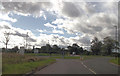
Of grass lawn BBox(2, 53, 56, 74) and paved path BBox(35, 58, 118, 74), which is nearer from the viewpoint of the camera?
grass lawn BBox(2, 53, 56, 74)

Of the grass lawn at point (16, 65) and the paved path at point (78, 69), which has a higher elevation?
the grass lawn at point (16, 65)

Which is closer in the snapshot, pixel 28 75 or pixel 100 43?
pixel 28 75

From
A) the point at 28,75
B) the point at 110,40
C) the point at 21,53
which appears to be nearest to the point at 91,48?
the point at 110,40

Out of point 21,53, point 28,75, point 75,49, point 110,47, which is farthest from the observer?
point 75,49

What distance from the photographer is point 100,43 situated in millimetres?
150000

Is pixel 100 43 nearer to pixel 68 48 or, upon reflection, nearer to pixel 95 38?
pixel 95 38

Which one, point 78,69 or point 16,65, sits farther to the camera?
point 78,69

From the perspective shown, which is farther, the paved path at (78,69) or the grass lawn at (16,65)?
the paved path at (78,69)

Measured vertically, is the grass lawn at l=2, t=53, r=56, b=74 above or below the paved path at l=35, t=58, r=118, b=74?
above

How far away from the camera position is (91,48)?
149 meters

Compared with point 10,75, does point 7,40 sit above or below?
above

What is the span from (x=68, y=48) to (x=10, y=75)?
6489 inches

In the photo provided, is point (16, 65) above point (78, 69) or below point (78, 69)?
above

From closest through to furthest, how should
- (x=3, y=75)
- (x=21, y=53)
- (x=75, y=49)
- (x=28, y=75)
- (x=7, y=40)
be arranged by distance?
(x=3, y=75), (x=28, y=75), (x=21, y=53), (x=7, y=40), (x=75, y=49)
